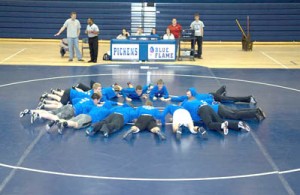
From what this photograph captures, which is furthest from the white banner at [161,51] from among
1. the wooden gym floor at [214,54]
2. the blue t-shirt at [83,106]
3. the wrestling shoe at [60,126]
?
the wrestling shoe at [60,126]

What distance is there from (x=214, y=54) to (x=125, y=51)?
219 inches

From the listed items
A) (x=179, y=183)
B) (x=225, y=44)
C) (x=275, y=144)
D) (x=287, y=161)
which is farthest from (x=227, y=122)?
(x=225, y=44)

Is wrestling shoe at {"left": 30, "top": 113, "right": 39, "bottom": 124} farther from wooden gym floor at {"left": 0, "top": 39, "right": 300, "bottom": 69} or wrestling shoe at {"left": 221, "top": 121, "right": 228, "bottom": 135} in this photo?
wooden gym floor at {"left": 0, "top": 39, "right": 300, "bottom": 69}

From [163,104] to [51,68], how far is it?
8319 mm

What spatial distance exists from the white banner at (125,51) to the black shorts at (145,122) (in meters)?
12.7

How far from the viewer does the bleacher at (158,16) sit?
33250 mm

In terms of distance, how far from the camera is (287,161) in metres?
12.4

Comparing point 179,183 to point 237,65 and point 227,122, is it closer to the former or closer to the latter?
point 227,122

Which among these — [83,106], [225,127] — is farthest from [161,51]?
[225,127]

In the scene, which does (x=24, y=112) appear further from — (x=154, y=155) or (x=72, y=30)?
(x=72, y=30)

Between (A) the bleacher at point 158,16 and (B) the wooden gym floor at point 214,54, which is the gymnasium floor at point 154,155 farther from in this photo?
(A) the bleacher at point 158,16

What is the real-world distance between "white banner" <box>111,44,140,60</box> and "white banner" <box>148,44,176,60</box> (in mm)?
690

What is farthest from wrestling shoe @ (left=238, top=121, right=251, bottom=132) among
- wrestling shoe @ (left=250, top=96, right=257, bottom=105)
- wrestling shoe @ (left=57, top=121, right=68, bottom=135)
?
wrestling shoe @ (left=57, top=121, right=68, bottom=135)

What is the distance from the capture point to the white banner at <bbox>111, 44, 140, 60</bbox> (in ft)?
87.7
